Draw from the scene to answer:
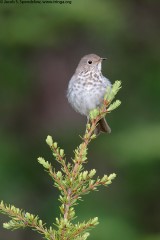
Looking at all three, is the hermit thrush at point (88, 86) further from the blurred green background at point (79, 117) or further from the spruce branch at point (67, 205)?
the spruce branch at point (67, 205)

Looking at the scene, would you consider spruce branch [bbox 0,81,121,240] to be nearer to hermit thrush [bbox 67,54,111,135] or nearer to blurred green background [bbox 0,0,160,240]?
hermit thrush [bbox 67,54,111,135]

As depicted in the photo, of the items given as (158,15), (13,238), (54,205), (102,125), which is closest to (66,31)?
(158,15)

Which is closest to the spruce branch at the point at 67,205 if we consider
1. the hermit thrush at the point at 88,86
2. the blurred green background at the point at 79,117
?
the hermit thrush at the point at 88,86

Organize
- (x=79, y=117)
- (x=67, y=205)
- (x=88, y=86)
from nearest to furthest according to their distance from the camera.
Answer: (x=67, y=205), (x=88, y=86), (x=79, y=117)

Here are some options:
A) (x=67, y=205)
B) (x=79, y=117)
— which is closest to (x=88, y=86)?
(x=67, y=205)

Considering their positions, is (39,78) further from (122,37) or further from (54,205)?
(54,205)

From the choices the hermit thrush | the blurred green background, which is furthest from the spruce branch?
the blurred green background

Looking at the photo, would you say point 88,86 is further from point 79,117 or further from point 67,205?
point 79,117
